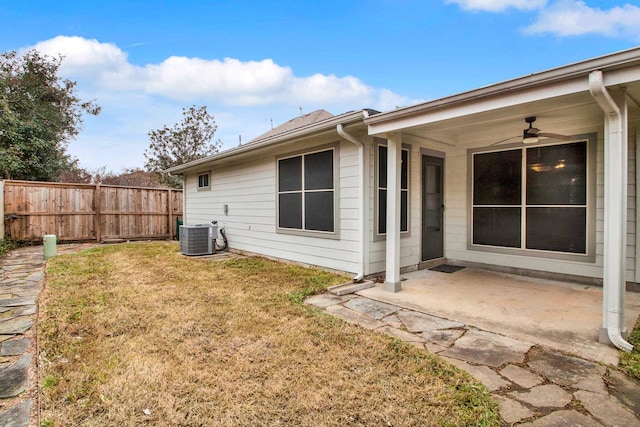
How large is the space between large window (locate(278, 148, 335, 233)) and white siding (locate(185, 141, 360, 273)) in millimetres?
187

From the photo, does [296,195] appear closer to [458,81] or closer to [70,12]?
[458,81]

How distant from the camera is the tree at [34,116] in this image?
30.5 ft

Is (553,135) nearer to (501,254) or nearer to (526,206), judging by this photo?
(526,206)

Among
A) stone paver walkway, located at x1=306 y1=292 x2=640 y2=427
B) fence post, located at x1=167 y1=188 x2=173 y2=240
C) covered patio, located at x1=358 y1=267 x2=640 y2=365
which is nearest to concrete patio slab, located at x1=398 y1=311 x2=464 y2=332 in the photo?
stone paver walkway, located at x1=306 y1=292 x2=640 y2=427

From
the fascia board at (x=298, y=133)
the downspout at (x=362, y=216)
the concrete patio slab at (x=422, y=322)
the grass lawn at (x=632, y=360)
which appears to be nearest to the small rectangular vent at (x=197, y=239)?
the fascia board at (x=298, y=133)

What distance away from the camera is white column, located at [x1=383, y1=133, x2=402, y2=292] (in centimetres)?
392

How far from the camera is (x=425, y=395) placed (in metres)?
1.81

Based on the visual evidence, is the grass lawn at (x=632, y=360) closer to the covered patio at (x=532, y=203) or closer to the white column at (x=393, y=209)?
the covered patio at (x=532, y=203)

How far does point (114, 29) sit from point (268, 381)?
10.2m

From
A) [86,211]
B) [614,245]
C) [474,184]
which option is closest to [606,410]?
[614,245]

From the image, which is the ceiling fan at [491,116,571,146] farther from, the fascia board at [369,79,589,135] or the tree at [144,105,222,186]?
the tree at [144,105,222,186]

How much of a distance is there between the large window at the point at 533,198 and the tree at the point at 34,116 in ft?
39.4

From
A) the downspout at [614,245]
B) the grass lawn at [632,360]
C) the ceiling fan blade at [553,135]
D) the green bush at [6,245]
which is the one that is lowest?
the grass lawn at [632,360]

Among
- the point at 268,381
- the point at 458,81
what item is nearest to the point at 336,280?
the point at 268,381
